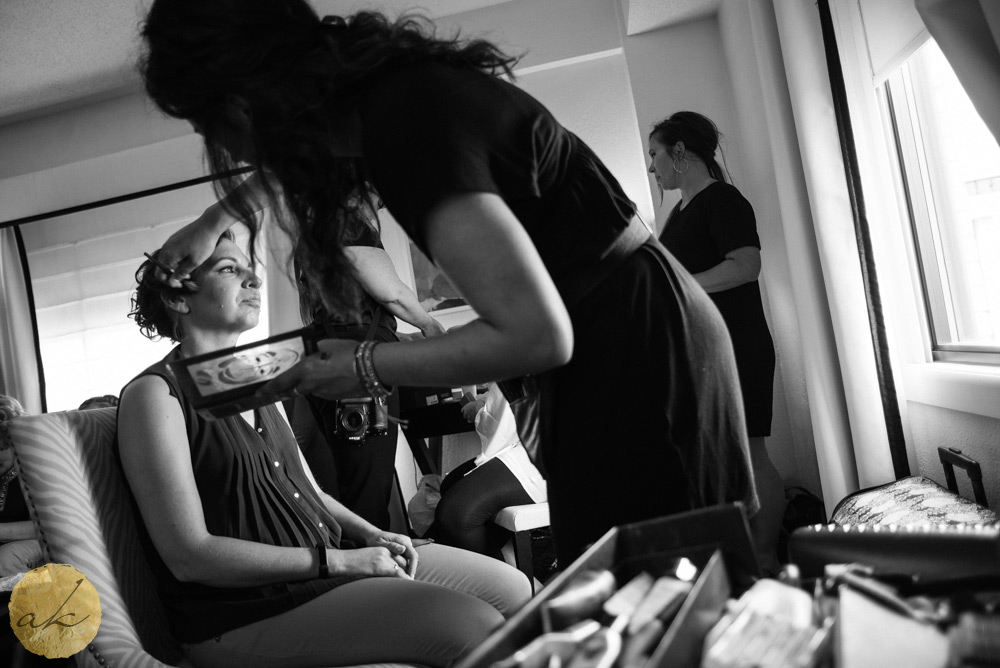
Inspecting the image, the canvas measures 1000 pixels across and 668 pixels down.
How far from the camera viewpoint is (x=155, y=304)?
1589 millimetres

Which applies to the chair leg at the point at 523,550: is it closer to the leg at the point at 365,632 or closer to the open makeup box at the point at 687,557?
the leg at the point at 365,632

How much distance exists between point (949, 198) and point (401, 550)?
1.69 m


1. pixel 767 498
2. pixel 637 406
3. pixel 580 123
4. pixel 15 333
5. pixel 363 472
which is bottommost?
pixel 767 498

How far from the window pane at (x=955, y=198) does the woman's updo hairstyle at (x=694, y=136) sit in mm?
771

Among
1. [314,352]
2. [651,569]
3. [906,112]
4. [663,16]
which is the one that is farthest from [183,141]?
[651,569]

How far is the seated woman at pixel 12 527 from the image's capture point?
9.24 feet

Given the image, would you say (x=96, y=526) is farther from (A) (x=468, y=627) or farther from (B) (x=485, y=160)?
(B) (x=485, y=160)

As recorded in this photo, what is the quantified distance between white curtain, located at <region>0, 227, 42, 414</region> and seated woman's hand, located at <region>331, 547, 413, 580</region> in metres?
4.75

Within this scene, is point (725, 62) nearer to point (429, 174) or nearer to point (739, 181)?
point (739, 181)

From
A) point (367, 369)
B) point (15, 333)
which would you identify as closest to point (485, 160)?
point (367, 369)

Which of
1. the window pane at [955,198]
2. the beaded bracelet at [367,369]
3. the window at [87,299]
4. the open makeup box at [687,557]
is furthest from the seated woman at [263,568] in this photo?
the window at [87,299]

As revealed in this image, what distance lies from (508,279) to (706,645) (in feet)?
1.10

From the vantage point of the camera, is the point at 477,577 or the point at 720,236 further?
the point at 720,236

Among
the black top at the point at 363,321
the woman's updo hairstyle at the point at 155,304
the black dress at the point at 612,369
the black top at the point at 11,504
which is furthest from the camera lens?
the black top at the point at 11,504
